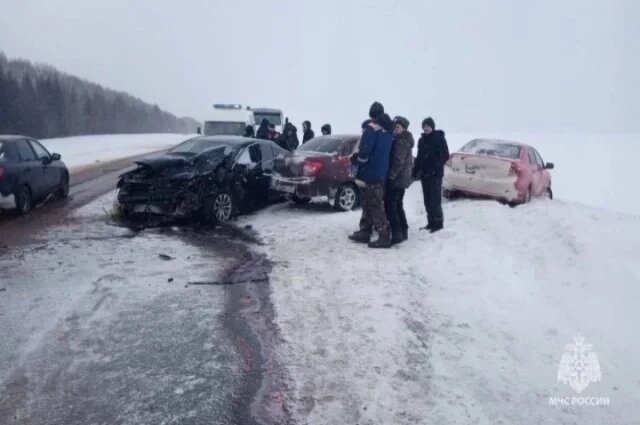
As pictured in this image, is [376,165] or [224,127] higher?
[224,127]

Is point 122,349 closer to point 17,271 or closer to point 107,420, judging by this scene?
point 107,420

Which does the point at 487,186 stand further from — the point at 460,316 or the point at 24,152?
the point at 24,152

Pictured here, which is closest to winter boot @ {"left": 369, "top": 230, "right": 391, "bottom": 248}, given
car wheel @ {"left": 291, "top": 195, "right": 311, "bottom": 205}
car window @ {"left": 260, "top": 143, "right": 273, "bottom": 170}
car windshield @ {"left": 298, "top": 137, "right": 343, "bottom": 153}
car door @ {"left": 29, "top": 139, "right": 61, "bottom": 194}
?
car wheel @ {"left": 291, "top": 195, "right": 311, "bottom": 205}

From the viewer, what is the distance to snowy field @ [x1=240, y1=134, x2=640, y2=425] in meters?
4.12

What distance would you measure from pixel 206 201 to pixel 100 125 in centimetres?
9788

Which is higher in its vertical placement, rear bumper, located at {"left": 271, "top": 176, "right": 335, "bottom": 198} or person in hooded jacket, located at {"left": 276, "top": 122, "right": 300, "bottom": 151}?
person in hooded jacket, located at {"left": 276, "top": 122, "right": 300, "bottom": 151}

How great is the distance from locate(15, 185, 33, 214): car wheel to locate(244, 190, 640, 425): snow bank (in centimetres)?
493

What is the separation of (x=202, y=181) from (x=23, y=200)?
3.73 metres

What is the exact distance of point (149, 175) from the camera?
32.7 feet

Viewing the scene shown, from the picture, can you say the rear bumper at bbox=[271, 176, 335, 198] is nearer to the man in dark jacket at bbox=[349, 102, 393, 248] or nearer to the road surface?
the road surface

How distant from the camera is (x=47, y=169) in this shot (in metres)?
12.0

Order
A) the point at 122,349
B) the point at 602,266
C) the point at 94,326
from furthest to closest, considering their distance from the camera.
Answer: the point at 602,266 → the point at 94,326 → the point at 122,349

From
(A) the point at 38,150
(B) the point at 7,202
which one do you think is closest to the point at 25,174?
(B) the point at 7,202

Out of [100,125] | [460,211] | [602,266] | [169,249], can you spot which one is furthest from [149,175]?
[100,125]
